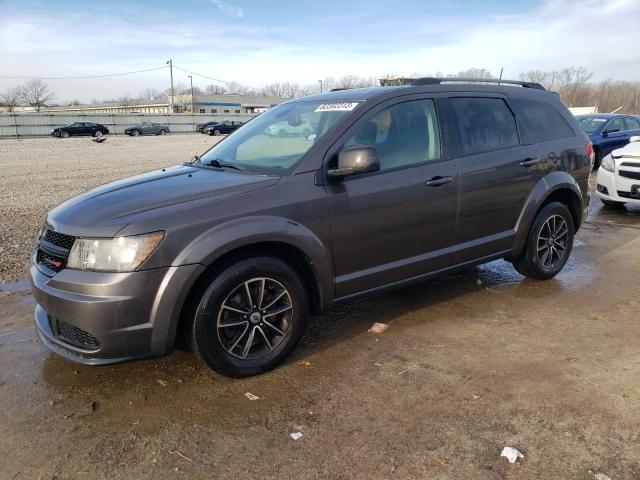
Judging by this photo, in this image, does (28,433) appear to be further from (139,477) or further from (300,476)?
(300,476)

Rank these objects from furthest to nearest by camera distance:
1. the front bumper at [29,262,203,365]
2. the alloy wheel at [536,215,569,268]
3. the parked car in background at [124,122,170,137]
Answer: the parked car in background at [124,122,170,137]
the alloy wheel at [536,215,569,268]
the front bumper at [29,262,203,365]

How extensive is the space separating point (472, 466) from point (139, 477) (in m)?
1.62

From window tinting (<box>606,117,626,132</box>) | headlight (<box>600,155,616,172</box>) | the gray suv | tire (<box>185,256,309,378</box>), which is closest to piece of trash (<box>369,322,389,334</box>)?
the gray suv

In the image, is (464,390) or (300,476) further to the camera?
(464,390)

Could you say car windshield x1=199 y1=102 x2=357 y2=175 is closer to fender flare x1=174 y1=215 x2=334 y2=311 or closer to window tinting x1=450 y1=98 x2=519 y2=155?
fender flare x1=174 y1=215 x2=334 y2=311

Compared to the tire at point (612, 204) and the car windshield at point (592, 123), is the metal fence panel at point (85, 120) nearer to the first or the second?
the car windshield at point (592, 123)

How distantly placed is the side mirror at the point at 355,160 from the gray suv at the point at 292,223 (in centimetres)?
1

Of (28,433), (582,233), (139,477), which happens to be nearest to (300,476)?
(139,477)

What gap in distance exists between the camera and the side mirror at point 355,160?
11.1 ft

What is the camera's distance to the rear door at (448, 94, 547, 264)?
4.25 meters

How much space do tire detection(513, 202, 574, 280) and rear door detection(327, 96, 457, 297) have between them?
1212 mm

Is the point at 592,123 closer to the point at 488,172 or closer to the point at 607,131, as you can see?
the point at 607,131

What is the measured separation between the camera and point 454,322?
4.26 metres

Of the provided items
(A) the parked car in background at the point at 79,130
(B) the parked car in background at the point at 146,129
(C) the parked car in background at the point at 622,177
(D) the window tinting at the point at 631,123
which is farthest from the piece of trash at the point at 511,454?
(B) the parked car in background at the point at 146,129
